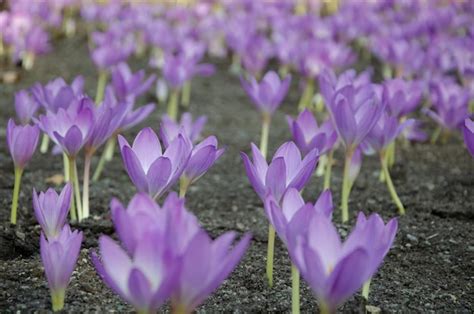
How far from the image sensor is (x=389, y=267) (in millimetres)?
1660

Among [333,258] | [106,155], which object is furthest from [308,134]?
[106,155]

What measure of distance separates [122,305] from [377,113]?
0.80 m

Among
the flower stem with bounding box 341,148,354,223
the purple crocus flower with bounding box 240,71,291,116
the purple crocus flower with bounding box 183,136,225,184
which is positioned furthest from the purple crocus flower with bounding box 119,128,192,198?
the purple crocus flower with bounding box 240,71,291,116

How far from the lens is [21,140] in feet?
5.45

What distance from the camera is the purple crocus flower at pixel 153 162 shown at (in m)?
1.30

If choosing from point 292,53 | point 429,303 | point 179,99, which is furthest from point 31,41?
point 429,303

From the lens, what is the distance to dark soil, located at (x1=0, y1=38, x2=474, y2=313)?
1422mm

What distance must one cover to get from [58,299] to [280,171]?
491 mm

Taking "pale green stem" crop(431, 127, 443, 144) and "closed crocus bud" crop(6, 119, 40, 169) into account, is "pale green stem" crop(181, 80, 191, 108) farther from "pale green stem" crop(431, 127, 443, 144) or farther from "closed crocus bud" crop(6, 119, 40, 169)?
"closed crocus bud" crop(6, 119, 40, 169)

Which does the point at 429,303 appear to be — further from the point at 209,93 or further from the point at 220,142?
the point at 209,93

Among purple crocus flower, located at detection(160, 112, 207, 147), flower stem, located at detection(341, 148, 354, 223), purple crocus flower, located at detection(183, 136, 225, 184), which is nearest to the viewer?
purple crocus flower, located at detection(183, 136, 225, 184)

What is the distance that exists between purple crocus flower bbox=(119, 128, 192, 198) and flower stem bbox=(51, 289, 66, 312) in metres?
0.25

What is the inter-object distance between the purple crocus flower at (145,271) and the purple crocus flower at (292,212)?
0.25 metres

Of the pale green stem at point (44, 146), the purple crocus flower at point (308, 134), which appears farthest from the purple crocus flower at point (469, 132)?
the pale green stem at point (44, 146)
